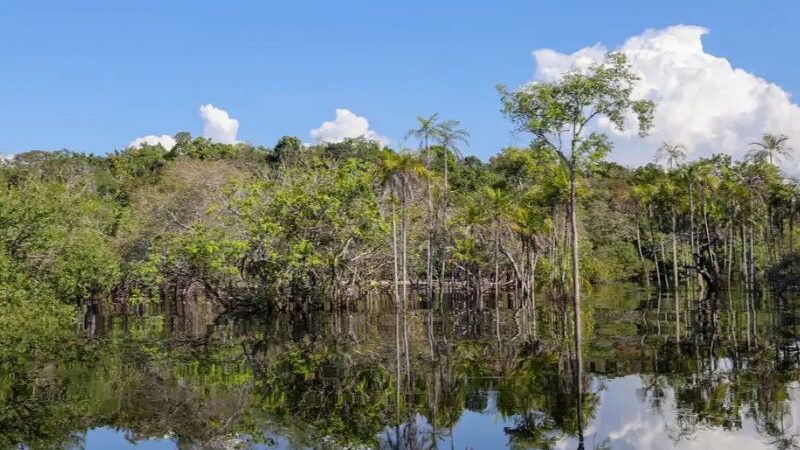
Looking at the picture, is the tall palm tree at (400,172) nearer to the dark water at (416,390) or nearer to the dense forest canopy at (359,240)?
the dense forest canopy at (359,240)

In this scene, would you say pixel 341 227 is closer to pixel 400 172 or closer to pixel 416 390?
pixel 400 172

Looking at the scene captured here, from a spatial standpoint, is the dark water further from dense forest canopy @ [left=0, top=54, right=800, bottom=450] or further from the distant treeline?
the distant treeline

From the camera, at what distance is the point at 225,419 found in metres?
12.3

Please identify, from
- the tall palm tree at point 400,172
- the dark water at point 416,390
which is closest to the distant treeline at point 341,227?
the tall palm tree at point 400,172

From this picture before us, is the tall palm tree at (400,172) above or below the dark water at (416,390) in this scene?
above

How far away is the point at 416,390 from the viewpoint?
14.3 metres

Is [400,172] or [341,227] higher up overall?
[400,172]

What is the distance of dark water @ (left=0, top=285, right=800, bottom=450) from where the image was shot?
11.0 metres

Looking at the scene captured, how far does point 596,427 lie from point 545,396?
2.16 metres

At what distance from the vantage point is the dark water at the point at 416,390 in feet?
36.2

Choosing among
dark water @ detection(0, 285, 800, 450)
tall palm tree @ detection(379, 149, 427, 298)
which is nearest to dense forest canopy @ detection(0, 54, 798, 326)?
tall palm tree @ detection(379, 149, 427, 298)

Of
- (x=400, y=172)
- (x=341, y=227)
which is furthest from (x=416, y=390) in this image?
(x=400, y=172)

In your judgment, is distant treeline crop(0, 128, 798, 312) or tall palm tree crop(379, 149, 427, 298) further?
tall palm tree crop(379, 149, 427, 298)

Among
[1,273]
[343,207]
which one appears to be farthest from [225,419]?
[343,207]
